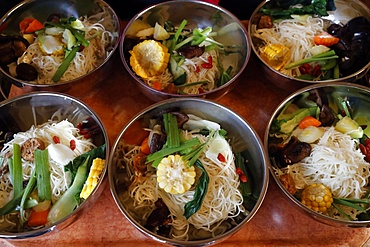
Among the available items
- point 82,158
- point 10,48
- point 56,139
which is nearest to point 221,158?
point 82,158

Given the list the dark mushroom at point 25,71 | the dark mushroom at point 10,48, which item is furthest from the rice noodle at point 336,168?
the dark mushroom at point 10,48

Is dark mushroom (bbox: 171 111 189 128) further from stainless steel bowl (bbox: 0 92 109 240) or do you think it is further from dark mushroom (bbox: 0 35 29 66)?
dark mushroom (bbox: 0 35 29 66)

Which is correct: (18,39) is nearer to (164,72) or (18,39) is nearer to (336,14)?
(164,72)

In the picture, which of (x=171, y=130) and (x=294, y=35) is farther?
(x=294, y=35)

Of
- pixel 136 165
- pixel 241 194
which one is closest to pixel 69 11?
pixel 136 165

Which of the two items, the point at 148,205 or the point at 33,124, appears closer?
the point at 148,205

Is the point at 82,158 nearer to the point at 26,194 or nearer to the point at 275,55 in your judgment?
the point at 26,194

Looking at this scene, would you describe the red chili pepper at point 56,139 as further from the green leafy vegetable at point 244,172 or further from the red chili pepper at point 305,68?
the red chili pepper at point 305,68
